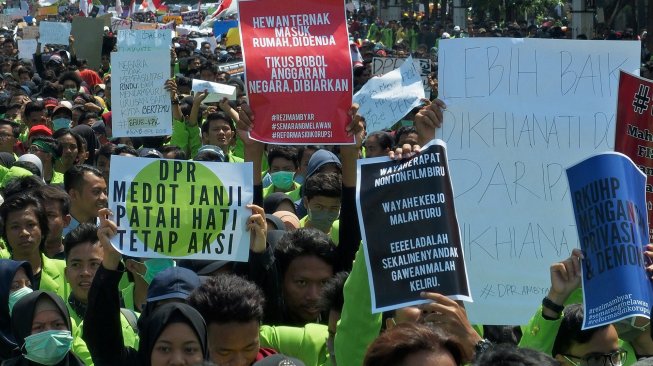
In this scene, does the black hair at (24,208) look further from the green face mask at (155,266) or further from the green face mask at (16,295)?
the green face mask at (16,295)

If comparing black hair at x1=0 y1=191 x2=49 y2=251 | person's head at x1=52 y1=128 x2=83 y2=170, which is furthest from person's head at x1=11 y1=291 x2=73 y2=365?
person's head at x1=52 y1=128 x2=83 y2=170

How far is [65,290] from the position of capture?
6.39 meters

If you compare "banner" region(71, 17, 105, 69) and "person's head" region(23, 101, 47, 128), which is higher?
"person's head" region(23, 101, 47, 128)

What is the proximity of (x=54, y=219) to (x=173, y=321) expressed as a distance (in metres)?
2.92

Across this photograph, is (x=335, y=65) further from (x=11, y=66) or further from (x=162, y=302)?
(x=11, y=66)

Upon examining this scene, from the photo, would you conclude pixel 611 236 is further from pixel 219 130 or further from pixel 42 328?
pixel 219 130

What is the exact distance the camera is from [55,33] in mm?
24750

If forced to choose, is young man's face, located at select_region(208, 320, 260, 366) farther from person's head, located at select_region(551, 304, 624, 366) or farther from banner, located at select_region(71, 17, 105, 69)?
banner, located at select_region(71, 17, 105, 69)

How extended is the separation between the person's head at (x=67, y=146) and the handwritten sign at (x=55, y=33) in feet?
47.2

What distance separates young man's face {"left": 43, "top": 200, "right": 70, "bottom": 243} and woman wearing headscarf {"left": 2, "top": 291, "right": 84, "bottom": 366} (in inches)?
82.7

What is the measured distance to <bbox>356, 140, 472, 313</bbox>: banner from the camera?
14.2 ft

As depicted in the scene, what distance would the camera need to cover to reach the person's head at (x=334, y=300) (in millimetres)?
4938

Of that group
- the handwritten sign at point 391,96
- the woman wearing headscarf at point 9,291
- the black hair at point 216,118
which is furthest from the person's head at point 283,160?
the woman wearing headscarf at point 9,291

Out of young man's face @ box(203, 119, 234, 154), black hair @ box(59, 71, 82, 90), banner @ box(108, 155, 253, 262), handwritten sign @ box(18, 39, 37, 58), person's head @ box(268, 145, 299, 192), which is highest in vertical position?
banner @ box(108, 155, 253, 262)
